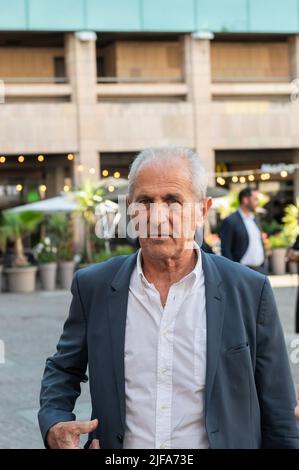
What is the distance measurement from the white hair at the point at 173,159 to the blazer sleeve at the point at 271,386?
1.19 ft

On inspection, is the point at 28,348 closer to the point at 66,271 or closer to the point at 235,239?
the point at 235,239

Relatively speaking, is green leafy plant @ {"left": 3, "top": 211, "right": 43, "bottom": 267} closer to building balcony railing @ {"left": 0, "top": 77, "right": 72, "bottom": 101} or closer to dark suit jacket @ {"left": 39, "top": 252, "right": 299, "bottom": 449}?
building balcony railing @ {"left": 0, "top": 77, "right": 72, "bottom": 101}

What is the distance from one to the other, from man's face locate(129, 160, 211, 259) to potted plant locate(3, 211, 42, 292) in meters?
20.5

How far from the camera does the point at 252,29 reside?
35.8m

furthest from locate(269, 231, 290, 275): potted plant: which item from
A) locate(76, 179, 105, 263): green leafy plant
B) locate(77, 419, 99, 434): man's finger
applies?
locate(77, 419, 99, 434): man's finger

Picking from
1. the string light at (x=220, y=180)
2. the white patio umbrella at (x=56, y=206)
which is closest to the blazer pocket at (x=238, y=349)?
the white patio umbrella at (x=56, y=206)

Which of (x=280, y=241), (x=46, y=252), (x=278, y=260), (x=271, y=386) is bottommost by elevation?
(x=278, y=260)

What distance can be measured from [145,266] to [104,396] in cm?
41

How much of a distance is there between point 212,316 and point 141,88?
32.5 m

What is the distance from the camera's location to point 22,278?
2291 cm

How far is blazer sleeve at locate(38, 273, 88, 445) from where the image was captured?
9.14 feet

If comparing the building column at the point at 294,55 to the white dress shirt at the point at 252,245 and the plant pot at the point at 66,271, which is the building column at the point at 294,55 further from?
the white dress shirt at the point at 252,245

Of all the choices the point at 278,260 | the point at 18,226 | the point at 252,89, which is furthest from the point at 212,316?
the point at 252,89
